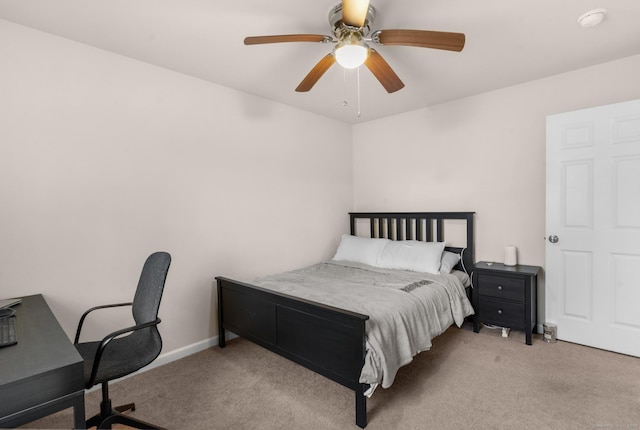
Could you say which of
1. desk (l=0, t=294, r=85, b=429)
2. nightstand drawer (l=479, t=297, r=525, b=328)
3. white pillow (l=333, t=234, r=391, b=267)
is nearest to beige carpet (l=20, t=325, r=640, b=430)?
nightstand drawer (l=479, t=297, r=525, b=328)

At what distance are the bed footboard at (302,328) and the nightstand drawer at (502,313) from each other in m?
1.85

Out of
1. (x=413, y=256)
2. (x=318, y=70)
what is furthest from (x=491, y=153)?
(x=318, y=70)

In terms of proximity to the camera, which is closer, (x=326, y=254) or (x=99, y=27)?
(x=99, y=27)

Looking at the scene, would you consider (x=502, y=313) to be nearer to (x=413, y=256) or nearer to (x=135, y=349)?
(x=413, y=256)

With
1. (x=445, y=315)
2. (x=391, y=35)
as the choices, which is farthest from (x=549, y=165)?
(x=391, y=35)

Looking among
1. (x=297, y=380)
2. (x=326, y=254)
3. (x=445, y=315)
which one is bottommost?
(x=297, y=380)

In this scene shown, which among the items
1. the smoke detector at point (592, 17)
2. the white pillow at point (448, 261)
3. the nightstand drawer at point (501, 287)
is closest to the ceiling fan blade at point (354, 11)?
the smoke detector at point (592, 17)

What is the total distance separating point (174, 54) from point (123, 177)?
105 centimetres

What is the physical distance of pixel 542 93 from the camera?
10.1 ft

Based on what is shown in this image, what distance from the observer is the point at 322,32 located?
7.08 feet

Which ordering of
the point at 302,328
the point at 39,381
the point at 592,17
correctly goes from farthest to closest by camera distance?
the point at 302,328 < the point at 592,17 < the point at 39,381

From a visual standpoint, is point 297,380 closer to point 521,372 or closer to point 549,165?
point 521,372

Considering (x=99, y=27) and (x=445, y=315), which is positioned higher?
(x=99, y=27)

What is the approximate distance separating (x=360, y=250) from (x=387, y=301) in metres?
1.48
